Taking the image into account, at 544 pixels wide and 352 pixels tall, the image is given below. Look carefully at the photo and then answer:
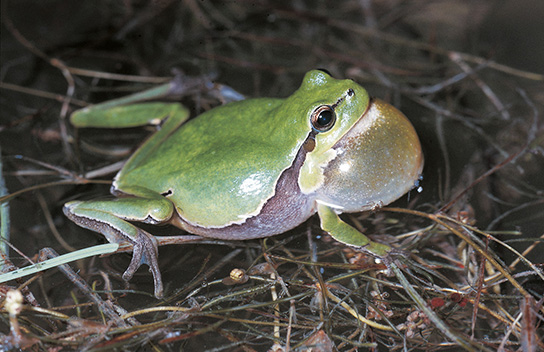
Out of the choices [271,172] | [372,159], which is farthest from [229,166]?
[372,159]

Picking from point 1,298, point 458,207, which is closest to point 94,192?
point 1,298

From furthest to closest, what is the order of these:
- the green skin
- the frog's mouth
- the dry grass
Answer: the frog's mouth, the green skin, the dry grass

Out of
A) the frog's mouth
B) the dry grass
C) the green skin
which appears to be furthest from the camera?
the frog's mouth

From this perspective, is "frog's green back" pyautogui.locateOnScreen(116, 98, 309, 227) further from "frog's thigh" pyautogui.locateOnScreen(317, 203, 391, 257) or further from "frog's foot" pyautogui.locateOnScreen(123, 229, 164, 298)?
"frog's thigh" pyautogui.locateOnScreen(317, 203, 391, 257)

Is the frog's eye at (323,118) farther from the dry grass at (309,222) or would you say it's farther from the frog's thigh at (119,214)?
the frog's thigh at (119,214)

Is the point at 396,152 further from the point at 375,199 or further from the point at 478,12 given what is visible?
the point at 478,12

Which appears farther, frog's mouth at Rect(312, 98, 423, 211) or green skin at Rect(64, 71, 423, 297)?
frog's mouth at Rect(312, 98, 423, 211)

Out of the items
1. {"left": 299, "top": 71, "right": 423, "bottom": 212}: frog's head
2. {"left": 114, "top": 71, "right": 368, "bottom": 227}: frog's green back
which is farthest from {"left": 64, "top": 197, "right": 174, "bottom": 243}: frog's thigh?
{"left": 299, "top": 71, "right": 423, "bottom": 212}: frog's head

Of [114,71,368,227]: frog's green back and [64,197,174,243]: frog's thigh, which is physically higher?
[114,71,368,227]: frog's green back

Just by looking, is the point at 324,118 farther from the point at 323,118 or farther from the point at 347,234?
the point at 347,234
